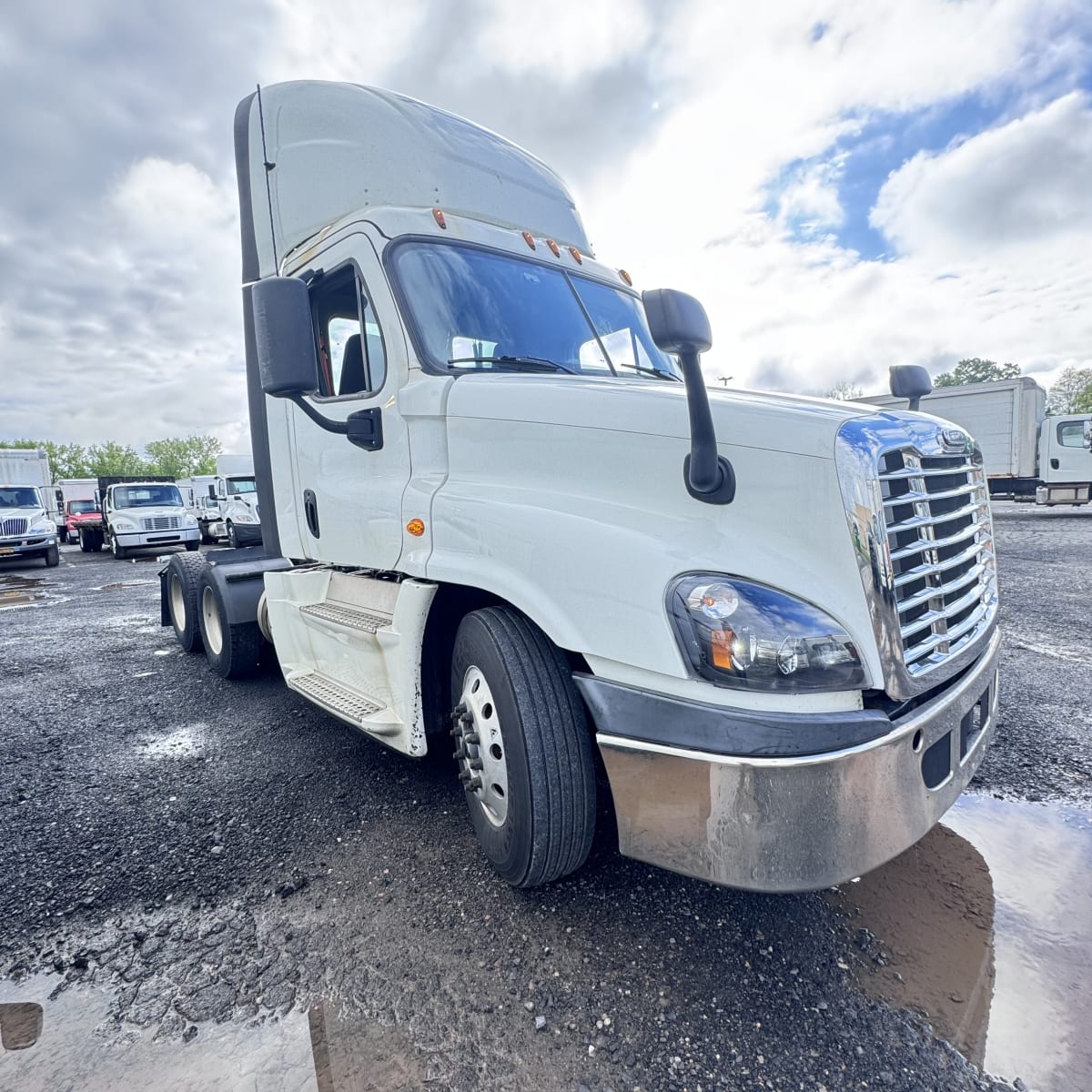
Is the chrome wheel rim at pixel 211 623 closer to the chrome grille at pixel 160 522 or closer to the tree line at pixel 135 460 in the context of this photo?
the chrome grille at pixel 160 522

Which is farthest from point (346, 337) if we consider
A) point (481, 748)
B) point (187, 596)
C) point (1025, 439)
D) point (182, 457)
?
point (182, 457)

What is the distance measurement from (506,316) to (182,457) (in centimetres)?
10987

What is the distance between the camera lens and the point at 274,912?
2.43 meters

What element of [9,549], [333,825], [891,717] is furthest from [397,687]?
[9,549]

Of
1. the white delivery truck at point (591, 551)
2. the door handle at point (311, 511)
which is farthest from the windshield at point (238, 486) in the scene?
the door handle at point (311, 511)

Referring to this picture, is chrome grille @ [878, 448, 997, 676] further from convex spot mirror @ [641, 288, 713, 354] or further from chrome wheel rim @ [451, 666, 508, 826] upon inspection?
chrome wheel rim @ [451, 666, 508, 826]

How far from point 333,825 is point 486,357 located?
7.47 feet

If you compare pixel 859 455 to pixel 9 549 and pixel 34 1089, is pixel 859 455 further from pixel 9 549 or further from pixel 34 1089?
pixel 9 549

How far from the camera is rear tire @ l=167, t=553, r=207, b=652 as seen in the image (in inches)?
246

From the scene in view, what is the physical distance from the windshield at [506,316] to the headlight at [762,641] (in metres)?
1.54

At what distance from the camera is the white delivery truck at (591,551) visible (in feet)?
6.03

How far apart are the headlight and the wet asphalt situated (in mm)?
1002

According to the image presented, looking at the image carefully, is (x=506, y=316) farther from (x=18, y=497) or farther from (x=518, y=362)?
(x=18, y=497)

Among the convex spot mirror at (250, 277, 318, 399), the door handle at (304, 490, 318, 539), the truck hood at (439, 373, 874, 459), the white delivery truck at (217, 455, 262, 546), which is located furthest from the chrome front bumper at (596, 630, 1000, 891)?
the white delivery truck at (217, 455, 262, 546)
